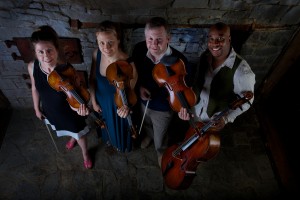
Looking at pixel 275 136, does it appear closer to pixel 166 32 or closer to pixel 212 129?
pixel 212 129

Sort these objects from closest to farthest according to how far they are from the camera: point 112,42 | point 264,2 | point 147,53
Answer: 1. point 112,42
2. point 147,53
3. point 264,2

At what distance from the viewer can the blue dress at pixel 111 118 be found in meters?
2.68

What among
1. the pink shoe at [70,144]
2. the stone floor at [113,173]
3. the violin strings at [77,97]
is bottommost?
the stone floor at [113,173]

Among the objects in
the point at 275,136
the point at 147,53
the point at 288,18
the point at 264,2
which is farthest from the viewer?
the point at 275,136

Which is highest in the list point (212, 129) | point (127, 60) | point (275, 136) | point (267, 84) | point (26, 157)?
point (127, 60)

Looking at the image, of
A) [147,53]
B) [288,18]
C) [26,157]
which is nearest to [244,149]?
[288,18]

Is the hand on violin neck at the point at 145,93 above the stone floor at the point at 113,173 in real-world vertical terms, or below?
above

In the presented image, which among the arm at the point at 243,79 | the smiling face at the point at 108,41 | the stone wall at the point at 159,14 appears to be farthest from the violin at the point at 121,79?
the arm at the point at 243,79

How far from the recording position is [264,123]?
4043 millimetres

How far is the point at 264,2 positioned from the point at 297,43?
883 mm

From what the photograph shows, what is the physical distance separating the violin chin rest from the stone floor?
1.65 meters

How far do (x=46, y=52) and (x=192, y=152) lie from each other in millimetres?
1688

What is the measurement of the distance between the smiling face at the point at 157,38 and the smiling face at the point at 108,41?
1.03 feet

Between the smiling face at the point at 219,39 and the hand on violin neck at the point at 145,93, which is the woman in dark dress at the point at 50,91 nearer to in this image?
the hand on violin neck at the point at 145,93
